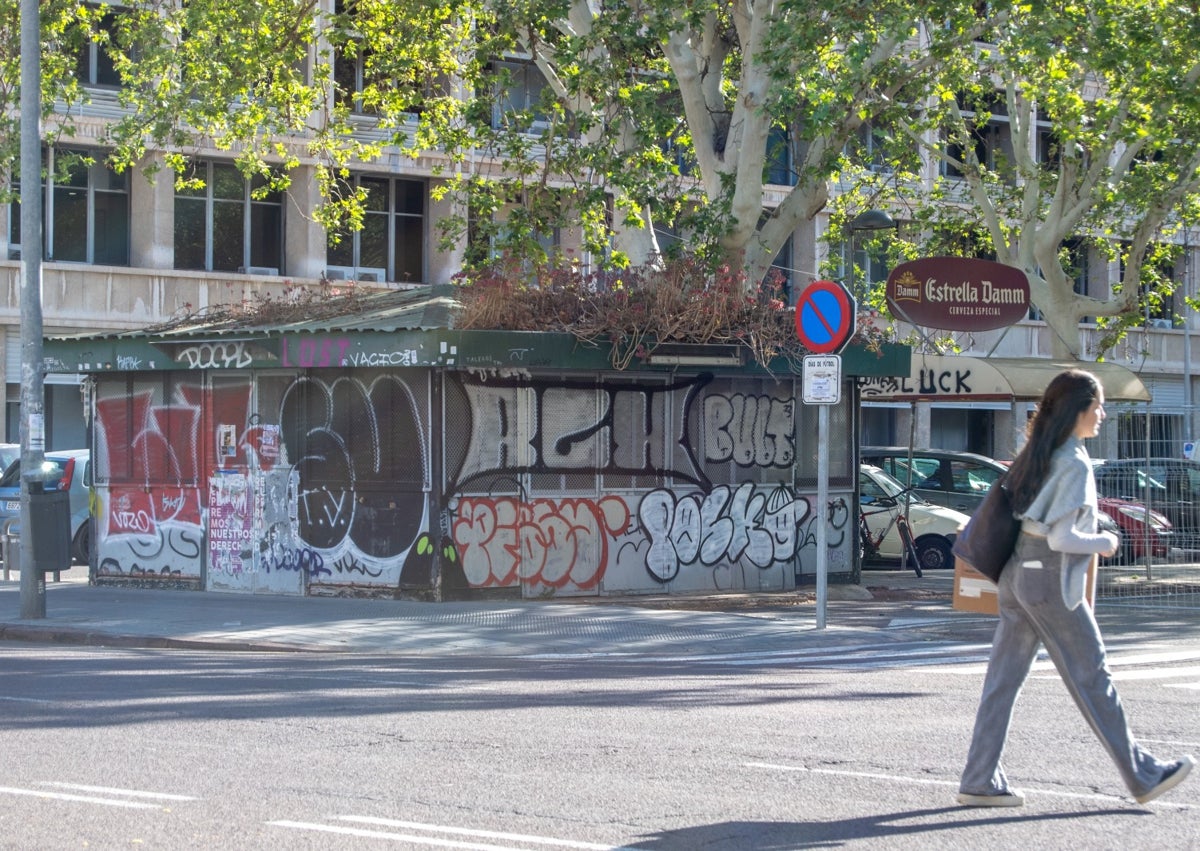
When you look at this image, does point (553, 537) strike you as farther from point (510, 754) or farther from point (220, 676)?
point (510, 754)

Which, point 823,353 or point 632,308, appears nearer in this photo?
point 823,353

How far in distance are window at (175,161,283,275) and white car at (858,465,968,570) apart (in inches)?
690

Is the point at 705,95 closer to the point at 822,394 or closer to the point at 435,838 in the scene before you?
the point at 822,394

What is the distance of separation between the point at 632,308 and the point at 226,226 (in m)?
20.6

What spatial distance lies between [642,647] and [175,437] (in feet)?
25.8

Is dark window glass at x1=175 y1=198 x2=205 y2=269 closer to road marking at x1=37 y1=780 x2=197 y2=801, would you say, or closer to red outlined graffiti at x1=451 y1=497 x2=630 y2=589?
red outlined graffiti at x1=451 y1=497 x2=630 y2=589

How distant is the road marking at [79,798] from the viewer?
665 centimetres

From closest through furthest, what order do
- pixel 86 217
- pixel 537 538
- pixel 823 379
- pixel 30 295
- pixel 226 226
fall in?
pixel 823 379 < pixel 30 295 < pixel 537 538 < pixel 86 217 < pixel 226 226

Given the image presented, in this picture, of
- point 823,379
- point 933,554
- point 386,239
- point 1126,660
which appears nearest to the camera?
point 1126,660

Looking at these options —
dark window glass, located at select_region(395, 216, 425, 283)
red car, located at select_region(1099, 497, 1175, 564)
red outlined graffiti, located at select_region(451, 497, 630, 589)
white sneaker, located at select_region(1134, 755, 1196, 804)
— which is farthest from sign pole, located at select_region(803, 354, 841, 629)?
dark window glass, located at select_region(395, 216, 425, 283)

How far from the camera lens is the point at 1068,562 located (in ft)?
20.6

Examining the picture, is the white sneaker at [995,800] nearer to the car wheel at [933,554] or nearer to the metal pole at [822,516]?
the metal pole at [822,516]

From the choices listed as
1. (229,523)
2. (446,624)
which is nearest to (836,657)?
(446,624)

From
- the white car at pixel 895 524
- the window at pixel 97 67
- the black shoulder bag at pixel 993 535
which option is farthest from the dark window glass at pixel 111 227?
the black shoulder bag at pixel 993 535
